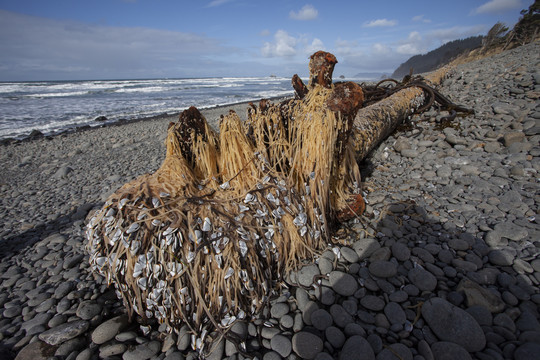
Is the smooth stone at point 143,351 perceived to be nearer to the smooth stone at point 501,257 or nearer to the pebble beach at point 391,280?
the pebble beach at point 391,280

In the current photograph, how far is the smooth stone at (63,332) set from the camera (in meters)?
1.65

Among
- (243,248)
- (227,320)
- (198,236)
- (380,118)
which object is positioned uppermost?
(380,118)

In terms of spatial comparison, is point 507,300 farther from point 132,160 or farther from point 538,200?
point 132,160

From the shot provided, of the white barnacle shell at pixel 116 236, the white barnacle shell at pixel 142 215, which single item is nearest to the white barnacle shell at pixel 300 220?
the white barnacle shell at pixel 142 215

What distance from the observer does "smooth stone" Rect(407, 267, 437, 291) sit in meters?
1.76

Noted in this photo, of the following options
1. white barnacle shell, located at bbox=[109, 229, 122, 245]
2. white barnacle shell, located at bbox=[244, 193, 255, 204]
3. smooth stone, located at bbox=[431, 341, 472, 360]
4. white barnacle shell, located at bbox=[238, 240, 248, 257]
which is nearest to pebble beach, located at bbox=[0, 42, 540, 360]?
smooth stone, located at bbox=[431, 341, 472, 360]

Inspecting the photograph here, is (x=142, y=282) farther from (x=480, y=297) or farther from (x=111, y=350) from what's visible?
(x=480, y=297)

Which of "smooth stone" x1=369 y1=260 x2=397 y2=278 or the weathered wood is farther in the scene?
the weathered wood

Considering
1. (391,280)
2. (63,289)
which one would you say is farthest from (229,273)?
(63,289)

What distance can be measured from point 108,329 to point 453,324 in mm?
2238

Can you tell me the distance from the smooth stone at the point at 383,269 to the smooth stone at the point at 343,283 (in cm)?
18

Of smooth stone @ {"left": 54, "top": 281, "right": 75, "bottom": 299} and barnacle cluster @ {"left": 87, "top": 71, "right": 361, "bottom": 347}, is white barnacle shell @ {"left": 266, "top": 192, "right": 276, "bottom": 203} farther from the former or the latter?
smooth stone @ {"left": 54, "top": 281, "right": 75, "bottom": 299}

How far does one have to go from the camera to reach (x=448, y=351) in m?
1.34

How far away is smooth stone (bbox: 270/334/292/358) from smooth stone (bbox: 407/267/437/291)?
1037 millimetres
